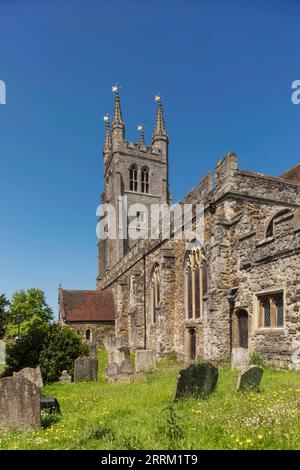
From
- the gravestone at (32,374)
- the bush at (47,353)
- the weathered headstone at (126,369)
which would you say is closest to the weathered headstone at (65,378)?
the bush at (47,353)

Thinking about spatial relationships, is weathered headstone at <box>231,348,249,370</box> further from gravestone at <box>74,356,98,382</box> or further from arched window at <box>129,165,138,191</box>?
arched window at <box>129,165,138,191</box>

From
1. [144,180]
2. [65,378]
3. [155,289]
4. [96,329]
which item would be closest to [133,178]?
[144,180]

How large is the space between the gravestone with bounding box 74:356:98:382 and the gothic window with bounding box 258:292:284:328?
5.74 meters

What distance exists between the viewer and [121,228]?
4400cm

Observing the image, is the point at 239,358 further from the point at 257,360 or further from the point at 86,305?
the point at 86,305

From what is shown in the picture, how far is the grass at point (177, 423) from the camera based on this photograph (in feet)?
13.8

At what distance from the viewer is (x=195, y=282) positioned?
54.7 ft

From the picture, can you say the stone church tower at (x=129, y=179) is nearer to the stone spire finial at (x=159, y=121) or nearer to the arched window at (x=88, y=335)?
the stone spire finial at (x=159, y=121)

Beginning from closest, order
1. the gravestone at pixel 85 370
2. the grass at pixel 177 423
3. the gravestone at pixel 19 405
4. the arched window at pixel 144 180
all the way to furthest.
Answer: the grass at pixel 177 423
the gravestone at pixel 19 405
the gravestone at pixel 85 370
the arched window at pixel 144 180

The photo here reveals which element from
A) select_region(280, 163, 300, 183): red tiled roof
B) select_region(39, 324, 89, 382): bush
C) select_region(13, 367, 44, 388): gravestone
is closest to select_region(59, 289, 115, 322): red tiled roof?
select_region(39, 324, 89, 382): bush

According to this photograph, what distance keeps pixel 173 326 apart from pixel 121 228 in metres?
26.4

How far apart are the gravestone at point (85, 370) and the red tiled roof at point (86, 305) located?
18825mm

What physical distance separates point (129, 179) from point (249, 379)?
134 feet

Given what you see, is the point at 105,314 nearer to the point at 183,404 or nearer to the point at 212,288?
the point at 212,288
